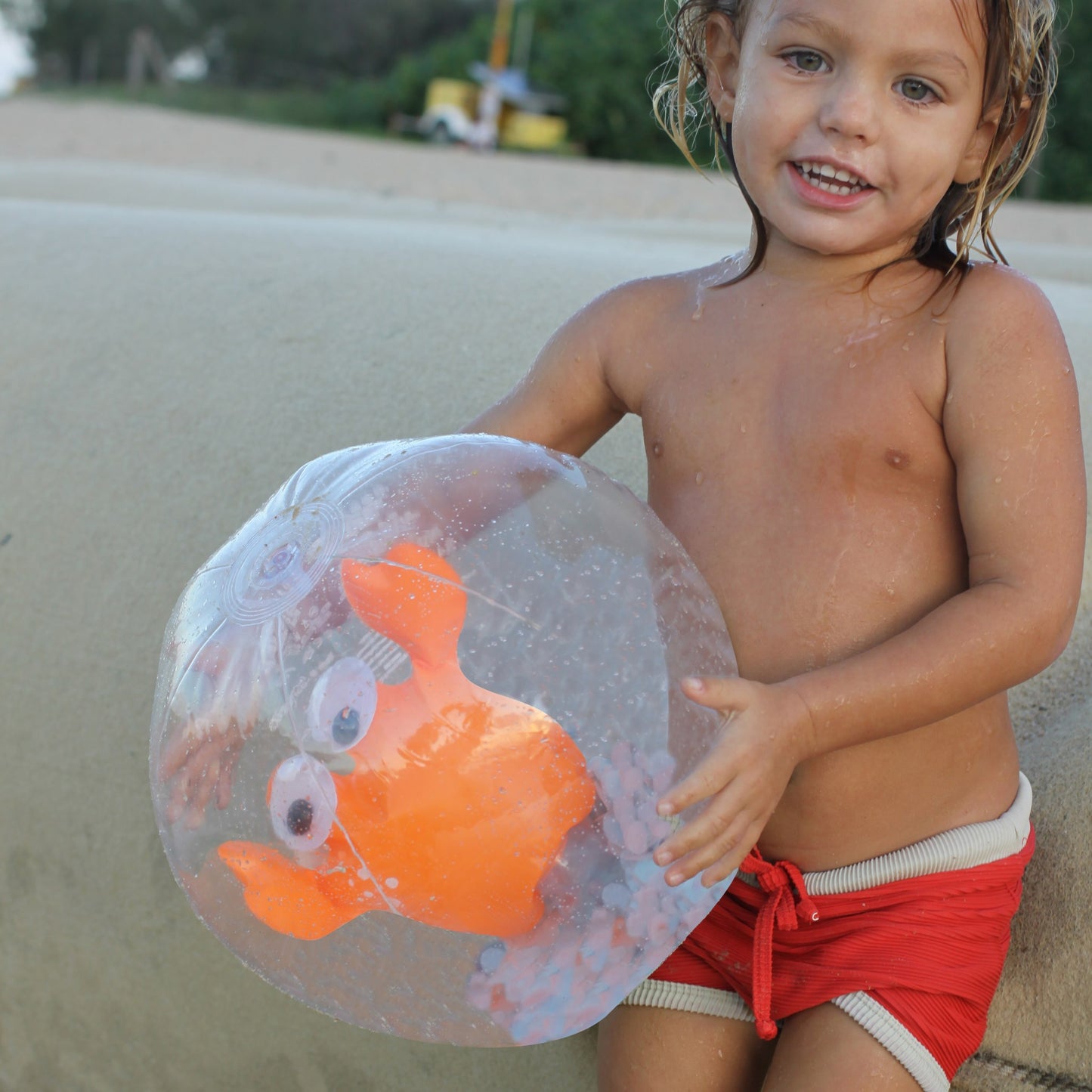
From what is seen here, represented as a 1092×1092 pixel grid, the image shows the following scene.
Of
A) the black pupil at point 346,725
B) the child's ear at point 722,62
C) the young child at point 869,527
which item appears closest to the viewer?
the black pupil at point 346,725

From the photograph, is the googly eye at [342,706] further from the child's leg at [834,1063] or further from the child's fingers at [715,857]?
the child's leg at [834,1063]

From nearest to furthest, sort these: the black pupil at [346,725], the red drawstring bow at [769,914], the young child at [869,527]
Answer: the black pupil at [346,725]
the young child at [869,527]
the red drawstring bow at [769,914]

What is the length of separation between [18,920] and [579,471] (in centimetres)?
95

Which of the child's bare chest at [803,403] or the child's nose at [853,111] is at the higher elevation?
the child's nose at [853,111]

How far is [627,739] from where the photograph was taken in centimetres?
104

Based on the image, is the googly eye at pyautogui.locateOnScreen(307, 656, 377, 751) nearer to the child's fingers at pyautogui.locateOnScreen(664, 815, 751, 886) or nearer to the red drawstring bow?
the child's fingers at pyautogui.locateOnScreen(664, 815, 751, 886)

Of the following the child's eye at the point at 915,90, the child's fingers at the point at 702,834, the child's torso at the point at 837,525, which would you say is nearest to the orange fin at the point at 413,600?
the child's fingers at the point at 702,834

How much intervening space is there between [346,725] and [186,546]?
29.4 inches

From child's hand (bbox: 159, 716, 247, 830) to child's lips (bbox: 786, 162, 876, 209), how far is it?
2.25 feet

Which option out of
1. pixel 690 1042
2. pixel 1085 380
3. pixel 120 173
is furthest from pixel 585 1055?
pixel 120 173

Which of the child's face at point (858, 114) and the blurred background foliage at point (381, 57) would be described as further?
the blurred background foliage at point (381, 57)

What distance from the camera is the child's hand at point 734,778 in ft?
3.38

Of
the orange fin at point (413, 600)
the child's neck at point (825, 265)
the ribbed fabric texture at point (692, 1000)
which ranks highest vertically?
the child's neck at point (825, 265)

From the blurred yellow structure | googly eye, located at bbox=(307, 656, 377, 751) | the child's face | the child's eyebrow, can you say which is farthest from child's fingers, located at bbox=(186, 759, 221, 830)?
the blurred yellow structure
